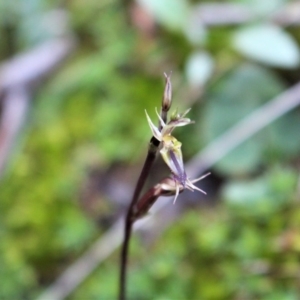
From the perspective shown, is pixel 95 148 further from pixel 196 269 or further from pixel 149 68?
pixel 196 269

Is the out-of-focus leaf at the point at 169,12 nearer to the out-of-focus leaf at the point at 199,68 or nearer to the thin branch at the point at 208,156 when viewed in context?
the out-of-focus leaf at the point at 199,68

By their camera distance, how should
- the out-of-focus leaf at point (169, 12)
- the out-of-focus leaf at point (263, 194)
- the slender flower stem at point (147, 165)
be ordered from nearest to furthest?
the slender flower stem at point (147, 165) → the out-of-focus leaf at point (263, 194) → the out-of-focus leaf at point (169, 12)

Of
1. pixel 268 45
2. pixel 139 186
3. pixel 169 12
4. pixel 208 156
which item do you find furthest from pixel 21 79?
pixel 139 186

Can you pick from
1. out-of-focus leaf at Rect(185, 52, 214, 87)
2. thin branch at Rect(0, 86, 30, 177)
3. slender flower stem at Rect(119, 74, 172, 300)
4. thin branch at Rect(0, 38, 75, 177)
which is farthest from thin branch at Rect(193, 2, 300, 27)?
slender flower stem at Rect(119, 74, 172, 300)

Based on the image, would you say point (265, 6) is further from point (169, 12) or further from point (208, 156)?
point (208, 156)

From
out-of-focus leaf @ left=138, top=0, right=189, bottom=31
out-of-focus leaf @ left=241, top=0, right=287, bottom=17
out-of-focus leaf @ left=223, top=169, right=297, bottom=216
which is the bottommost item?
out-of-focus leaf @ left=223, top=169, right=297, bottom=216

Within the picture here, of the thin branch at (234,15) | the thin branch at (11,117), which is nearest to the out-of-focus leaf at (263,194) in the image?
the thin branch at (234,15)

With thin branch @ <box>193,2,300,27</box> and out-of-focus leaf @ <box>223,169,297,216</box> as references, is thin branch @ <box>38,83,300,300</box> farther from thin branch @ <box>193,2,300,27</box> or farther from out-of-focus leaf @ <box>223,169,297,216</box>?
thin branch @ <box>193,2,300,27</box>
